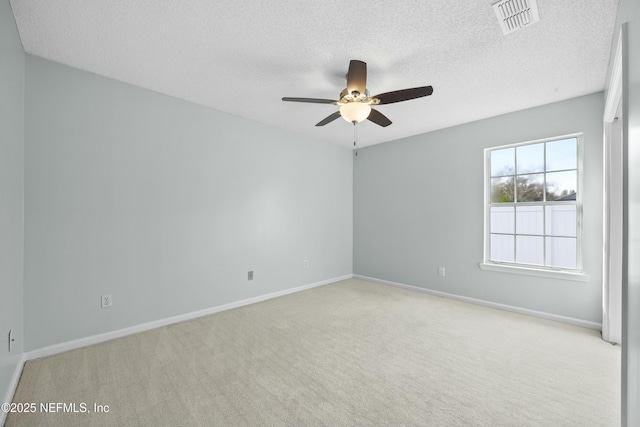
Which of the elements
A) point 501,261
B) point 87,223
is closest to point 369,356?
point 501,261

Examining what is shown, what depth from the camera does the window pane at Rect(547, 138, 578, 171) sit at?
328 centimetres

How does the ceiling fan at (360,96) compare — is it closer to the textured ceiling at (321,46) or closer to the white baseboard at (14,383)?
the textured ceiling at (321,46)

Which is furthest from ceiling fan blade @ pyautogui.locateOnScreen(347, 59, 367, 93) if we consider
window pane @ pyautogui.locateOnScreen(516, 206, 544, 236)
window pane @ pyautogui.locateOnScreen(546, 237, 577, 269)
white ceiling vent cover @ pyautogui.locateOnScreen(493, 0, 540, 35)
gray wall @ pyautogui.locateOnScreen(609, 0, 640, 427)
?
window pane @ pyautogui.locateOnScreen(546, 237, 577, 269)

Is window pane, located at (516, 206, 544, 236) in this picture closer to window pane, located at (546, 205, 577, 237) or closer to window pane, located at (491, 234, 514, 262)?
window pane, located at (546, 205, 577, 237)

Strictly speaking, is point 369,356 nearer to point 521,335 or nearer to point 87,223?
point 521,335

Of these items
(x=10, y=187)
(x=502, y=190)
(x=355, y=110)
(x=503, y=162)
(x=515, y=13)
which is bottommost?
(x=10, y=187)

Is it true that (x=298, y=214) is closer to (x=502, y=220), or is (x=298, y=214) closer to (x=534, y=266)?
(x=502, y=220)

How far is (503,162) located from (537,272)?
4.80 ft

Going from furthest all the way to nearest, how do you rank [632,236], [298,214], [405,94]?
[298,214]
[405,94]
[632,236]

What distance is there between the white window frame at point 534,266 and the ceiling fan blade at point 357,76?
2533mm

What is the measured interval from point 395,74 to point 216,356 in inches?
119

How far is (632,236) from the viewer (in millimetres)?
1271

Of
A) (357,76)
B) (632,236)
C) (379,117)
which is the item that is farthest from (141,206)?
(632,236)

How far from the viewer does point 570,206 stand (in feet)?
10.8
